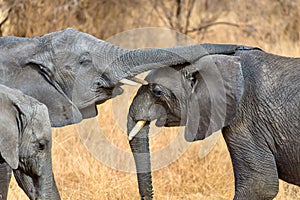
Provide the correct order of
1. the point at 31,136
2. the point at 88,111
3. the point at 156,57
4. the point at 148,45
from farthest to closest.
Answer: the point at 148,45
the point at 88,111
the point at 156,57
the point at 31,136

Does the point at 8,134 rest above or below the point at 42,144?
above

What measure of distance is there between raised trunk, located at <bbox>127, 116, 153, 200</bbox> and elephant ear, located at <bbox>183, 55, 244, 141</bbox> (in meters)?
0.24

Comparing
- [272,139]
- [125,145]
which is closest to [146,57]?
[272,139]

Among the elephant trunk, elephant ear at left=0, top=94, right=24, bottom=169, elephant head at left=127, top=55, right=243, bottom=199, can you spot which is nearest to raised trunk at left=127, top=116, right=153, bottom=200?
elephant head at left=127, top=55, right=243, bottom=199

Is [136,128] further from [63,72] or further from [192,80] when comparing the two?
[63,72]

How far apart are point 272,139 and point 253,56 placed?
1.52 feet

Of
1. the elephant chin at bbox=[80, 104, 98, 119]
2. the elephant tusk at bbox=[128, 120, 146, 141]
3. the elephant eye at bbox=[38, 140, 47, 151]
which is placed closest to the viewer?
the elephant eye at bbox=[38, 140, 47, 151]

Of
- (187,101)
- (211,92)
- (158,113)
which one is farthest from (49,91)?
(211,92)

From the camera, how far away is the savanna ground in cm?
584

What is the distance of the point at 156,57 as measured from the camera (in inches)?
183

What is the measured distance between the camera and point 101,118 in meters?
6.89

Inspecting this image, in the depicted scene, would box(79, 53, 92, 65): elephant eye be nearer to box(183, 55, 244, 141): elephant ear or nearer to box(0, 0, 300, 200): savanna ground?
box(183, 55, 244, 141): elephant ear

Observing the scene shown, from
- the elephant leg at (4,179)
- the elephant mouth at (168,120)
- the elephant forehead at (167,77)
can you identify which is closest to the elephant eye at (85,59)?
the elephant forehead at (167,77)

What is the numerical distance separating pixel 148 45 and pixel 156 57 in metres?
6.09
